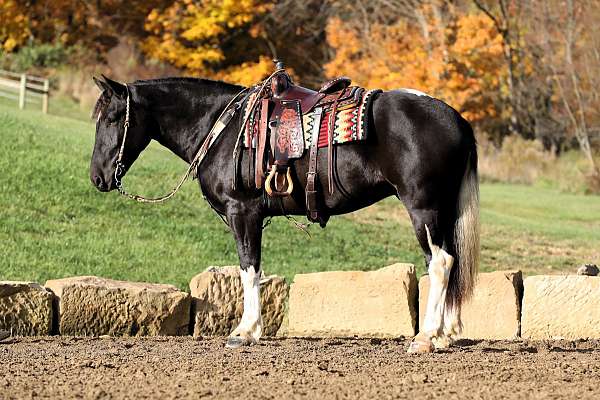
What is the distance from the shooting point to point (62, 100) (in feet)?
107

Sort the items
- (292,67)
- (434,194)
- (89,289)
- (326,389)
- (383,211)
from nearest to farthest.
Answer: (326,389) → (434,194) → (89,289) → (383,211) → (292,67)

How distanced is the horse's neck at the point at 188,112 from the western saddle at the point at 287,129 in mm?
430

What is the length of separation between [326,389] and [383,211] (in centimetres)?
1278

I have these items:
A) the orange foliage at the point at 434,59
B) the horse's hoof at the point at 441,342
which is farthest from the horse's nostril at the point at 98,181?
the orange foliage at the point at 434,59

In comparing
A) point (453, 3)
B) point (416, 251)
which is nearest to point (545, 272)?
point (416, 251)

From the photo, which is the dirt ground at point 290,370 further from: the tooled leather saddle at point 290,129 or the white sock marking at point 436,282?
the tooled leather saddle at point 290,129

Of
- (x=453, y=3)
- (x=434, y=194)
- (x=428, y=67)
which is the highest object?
(x=453, y=3)

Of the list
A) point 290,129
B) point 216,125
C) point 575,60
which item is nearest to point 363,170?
point 290,129

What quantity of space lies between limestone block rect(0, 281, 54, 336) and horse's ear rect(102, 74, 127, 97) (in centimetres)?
164

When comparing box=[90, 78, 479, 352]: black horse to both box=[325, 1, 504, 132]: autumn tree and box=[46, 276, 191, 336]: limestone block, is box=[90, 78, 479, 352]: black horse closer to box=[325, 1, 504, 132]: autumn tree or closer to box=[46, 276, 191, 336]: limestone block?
box=[46, 276, 191, 336]: limestone block

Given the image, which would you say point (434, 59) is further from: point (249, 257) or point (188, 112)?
point (249, 257)

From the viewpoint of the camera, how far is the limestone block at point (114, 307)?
9.12 metres

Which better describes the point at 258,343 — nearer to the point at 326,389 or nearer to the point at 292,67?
the point at 326,389

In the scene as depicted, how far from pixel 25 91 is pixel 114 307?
2241 cm
